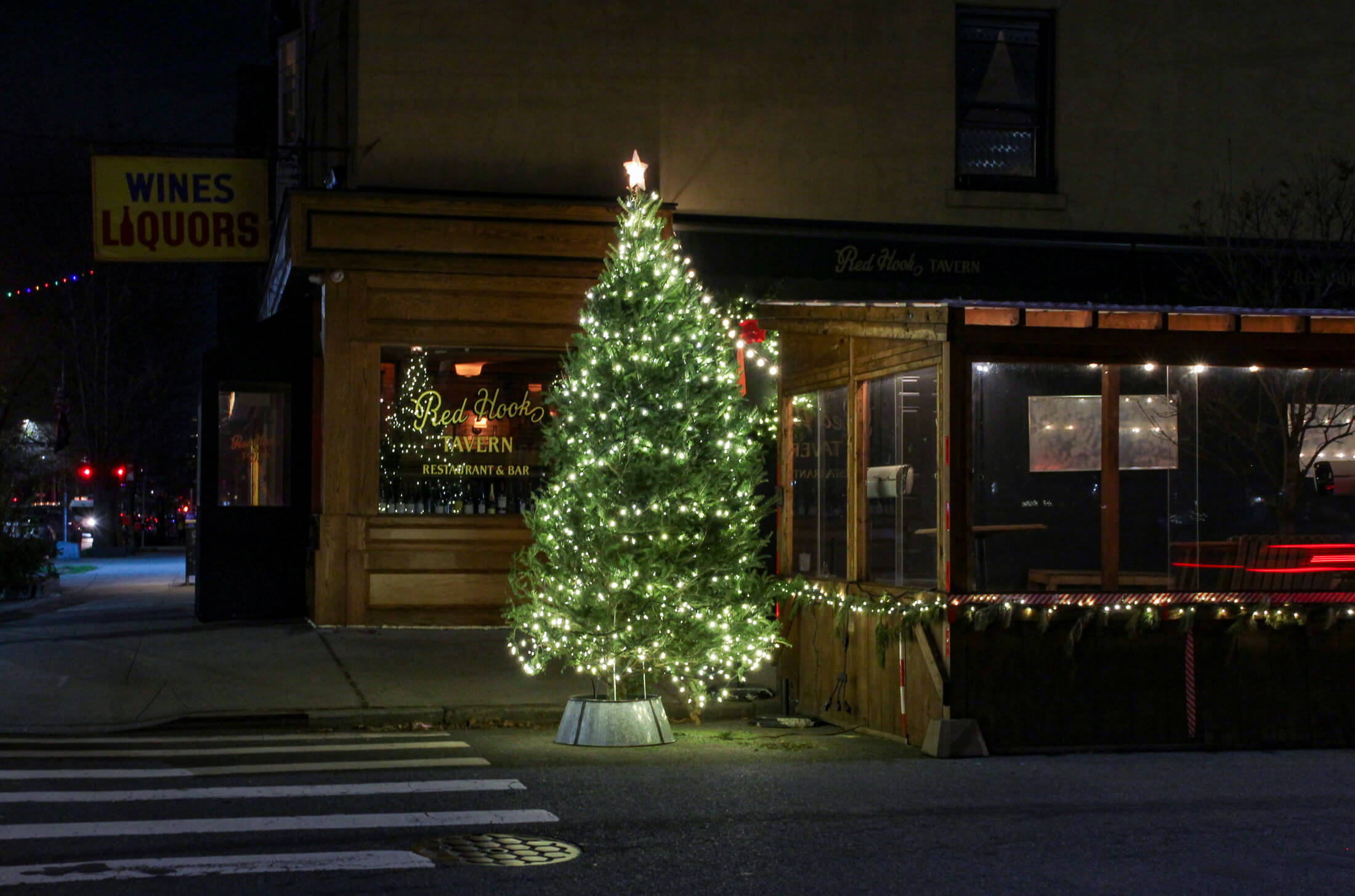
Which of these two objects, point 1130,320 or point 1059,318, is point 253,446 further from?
point 1130,320

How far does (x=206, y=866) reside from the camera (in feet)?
21.6

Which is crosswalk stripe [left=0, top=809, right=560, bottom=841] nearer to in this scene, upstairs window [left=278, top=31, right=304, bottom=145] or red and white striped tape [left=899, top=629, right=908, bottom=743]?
red and white striped tape [left=899, top=629, right=908, bottom=743]

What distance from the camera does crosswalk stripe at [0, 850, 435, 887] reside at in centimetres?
638

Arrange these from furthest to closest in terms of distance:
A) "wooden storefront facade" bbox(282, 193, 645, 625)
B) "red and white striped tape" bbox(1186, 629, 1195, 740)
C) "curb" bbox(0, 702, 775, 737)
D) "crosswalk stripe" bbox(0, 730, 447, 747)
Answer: "wooden storefront facade" bbox(282, 193, 645, 625) < "curb" bbox(0, 702, 775, 737) < "crosswalk stripe" bbox(0, 730, 447, 747) < "red and white striped tape" bbox(1186, 629, 1195, 740)

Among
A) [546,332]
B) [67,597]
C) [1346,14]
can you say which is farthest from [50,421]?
[1346,14]

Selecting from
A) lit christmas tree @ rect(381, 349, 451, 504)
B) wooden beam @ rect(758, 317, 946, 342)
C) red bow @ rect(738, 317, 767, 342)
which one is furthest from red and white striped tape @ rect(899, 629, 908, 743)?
lit christmas tree @ rect(381, 349, 451, 504)

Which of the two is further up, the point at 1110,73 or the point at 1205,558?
the point at 1110,73

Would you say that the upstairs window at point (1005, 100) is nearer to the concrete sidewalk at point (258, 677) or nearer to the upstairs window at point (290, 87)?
the concrete sidewalk at point (258, 677)

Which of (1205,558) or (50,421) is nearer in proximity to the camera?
(1205,558)

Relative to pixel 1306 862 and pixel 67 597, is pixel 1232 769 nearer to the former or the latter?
pixel 1306 862

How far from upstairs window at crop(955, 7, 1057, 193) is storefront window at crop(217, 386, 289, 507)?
9.42m

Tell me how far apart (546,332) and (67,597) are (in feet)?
41.9

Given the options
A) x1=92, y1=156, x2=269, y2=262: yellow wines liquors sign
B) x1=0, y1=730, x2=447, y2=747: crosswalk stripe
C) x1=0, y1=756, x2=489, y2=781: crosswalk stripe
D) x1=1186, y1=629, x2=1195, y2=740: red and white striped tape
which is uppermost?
x1=92, y1=156, x2=269, y2=262: yellow wines liquors sign

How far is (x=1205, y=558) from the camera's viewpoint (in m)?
11.4
